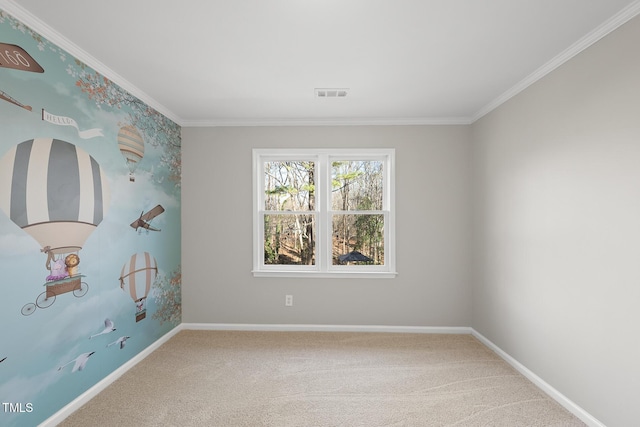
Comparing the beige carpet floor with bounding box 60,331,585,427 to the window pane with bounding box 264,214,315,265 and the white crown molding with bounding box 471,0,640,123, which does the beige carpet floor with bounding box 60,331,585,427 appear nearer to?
the window pane with bounding box 264,214,315,265

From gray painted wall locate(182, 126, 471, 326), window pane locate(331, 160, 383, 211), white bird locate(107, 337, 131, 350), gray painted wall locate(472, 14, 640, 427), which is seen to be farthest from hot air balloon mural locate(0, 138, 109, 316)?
gray painted wall locate(472, 14, 640, 427)

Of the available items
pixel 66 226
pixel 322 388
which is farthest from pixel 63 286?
pixel 322 388

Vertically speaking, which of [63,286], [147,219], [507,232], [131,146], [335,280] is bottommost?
[335,280]

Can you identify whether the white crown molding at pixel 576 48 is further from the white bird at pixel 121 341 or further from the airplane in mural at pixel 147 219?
the white bird at pixel 121 341

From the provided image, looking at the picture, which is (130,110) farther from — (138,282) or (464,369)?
(464,369)

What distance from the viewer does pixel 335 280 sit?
3.82 metres

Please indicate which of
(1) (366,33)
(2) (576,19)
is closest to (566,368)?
(2) (576,19)

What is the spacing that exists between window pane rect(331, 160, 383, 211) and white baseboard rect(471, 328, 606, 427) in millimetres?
1937

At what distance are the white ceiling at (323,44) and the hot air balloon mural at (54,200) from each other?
757 millimetres

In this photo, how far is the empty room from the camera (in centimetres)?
187

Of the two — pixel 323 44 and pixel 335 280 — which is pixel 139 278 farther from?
pixel 323 44

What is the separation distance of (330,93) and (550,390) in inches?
119

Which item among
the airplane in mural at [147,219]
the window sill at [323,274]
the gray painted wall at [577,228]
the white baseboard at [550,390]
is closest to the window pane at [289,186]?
the window sill at [323,274]

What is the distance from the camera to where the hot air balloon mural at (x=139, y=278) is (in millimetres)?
2827
